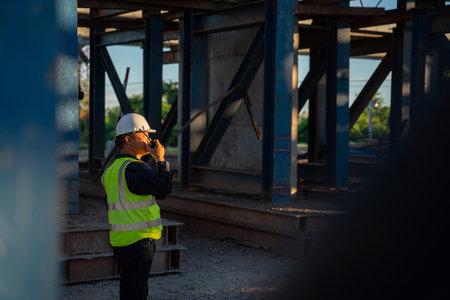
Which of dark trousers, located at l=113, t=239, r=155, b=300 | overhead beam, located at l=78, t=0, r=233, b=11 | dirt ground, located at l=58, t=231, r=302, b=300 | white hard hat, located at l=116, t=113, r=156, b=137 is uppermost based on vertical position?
overhead beam, located at l=78, t=0, r=233, b=11

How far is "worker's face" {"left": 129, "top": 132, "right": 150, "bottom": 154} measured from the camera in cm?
483

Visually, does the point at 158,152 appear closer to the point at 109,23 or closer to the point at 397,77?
the point at 397,77

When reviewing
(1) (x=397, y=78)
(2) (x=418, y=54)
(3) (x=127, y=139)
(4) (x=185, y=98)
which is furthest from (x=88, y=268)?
(1) (x=397, y=78)

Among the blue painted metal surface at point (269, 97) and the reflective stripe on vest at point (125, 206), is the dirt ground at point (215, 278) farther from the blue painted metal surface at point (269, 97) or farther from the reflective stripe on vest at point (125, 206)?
the reflective stripe on vest at point (125, 206)

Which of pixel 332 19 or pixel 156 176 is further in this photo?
pixel 332 19

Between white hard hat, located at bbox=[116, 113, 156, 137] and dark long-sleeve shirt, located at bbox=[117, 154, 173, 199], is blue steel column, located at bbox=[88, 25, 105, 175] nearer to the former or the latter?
white hard hat, located at bbox=[116, 113, 156, 137]

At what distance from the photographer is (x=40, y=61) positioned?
4156 millimetres

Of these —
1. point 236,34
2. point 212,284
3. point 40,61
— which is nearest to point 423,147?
Result: point 40,61

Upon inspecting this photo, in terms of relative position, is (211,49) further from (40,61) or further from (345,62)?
(40,61)

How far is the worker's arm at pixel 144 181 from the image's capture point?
4570mm

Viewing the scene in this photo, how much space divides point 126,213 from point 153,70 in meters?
8.49

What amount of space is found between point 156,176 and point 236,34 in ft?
30.1

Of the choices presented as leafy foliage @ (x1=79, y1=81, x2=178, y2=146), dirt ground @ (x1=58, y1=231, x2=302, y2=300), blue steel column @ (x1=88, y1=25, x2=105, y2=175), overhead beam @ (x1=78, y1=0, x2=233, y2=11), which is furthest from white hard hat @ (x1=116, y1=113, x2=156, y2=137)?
leafy foliage @ (x1=79, y1=81, x2=178, y2=146)

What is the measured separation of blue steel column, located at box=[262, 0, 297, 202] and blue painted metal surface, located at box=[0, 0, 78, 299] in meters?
6.13
